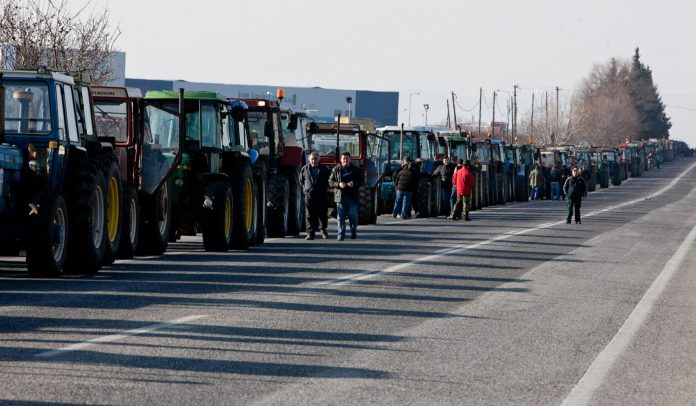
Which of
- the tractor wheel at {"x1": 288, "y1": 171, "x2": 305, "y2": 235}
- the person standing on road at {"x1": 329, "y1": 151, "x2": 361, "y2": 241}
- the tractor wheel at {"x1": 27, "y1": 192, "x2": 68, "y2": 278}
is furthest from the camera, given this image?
the tractor wheel at {"x1": 288, "y1": 171, "x2": 305, "y2": 235}

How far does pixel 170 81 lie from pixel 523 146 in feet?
238

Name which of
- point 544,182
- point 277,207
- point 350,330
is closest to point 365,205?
point 277,207

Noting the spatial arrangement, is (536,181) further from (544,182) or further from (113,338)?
(113,338)

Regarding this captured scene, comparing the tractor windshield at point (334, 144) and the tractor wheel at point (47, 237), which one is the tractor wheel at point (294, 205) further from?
the tractor wheel at point (47, 237)

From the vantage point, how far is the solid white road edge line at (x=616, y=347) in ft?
32.9

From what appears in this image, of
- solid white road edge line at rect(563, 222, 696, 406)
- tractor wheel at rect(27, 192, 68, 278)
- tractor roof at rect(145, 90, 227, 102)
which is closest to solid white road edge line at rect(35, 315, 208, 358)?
solid white road edge line at rect(563, 222, 696, 406)

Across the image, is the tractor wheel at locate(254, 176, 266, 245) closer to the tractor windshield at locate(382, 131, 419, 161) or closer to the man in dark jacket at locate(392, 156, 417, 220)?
the man in dark jacket at locate(392, 156, 417, 220)

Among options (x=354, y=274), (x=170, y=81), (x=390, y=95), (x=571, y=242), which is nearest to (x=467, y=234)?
(x=571, y=242)

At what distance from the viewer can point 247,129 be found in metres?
25.2

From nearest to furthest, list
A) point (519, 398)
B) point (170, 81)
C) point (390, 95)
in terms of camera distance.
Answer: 1. point (519, 398)
2. point (170, 81)
3. point (390, 95)

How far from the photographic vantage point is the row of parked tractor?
1706cm

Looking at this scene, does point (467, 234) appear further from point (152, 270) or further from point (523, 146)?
point (523, 146)

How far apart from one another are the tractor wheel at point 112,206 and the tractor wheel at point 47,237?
153 centimetres

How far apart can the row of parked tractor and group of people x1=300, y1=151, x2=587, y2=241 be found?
62 cm
